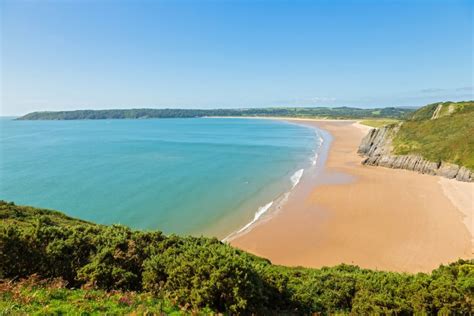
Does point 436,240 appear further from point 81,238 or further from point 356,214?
point 81,238

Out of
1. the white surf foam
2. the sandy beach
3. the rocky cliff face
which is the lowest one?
the sandy beach

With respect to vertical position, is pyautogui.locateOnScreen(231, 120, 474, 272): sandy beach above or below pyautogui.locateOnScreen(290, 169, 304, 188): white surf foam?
below

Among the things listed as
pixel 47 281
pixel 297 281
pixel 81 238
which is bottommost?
pixel 297 281

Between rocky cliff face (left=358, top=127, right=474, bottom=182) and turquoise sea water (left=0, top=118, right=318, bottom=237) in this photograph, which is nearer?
turquoise sea water (left=0, top=118, right=318, bottom=237)

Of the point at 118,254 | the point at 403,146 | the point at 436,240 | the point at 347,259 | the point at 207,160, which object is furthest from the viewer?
the point at 207,160

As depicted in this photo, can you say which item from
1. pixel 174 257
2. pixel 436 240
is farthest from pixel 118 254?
pixel 436 240

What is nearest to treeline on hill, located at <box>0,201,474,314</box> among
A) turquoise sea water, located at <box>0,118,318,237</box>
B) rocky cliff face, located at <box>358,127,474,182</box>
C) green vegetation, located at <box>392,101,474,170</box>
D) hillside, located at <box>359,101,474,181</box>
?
turquoise sea water, located at <box>0,118,318,237</box>

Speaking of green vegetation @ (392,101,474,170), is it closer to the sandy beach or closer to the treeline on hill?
the sandy beach

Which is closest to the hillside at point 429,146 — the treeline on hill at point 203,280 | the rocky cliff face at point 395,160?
the rocky cliff face at point 395,160

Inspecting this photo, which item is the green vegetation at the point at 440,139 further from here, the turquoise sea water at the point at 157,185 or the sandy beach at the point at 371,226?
the turquoise sea water at the point at 157,185
